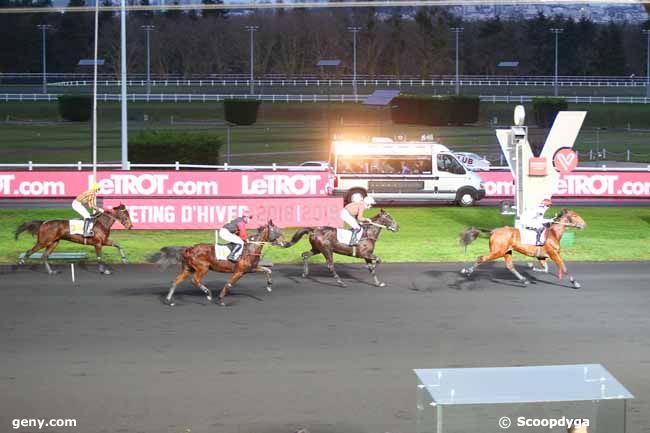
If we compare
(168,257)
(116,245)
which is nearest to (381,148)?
(116,245)

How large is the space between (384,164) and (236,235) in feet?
56.2

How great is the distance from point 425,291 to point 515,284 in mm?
2094

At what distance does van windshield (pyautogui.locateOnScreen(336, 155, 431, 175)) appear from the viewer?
35.8m

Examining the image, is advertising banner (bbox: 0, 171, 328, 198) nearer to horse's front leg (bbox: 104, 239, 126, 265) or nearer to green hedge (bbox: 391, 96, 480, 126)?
horse's front leg (bbox: 104, 239, 126, 265)

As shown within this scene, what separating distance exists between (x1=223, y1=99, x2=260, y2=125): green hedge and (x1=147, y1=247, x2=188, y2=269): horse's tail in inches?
2251

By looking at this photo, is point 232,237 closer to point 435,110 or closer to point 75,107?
point 435,110

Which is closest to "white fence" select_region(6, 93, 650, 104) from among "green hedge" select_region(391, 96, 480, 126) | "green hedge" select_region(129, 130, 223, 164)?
"green hedge" select_region(391, 96, 480, 126)

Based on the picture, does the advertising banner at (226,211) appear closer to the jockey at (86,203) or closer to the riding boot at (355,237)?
the jockey at (86,203)

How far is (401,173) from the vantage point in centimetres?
3616

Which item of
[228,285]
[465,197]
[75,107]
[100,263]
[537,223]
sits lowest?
[228,285]

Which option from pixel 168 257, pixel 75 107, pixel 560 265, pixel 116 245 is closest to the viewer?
pixel 168 257

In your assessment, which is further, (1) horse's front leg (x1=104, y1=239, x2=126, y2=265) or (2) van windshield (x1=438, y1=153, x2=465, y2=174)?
(2) van windshield (x1=438, y1=153, x2=465, y2=174)

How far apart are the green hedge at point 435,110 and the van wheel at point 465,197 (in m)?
41.0

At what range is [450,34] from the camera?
357ft
